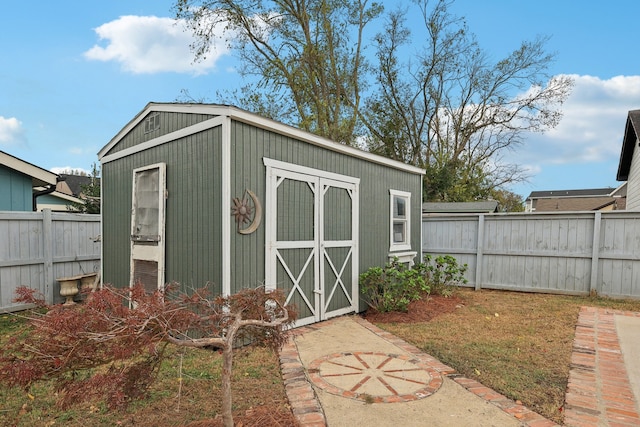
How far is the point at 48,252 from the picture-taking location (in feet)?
19.3

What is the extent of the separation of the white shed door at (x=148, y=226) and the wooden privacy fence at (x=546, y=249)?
6.32 meters

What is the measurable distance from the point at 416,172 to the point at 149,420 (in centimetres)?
641

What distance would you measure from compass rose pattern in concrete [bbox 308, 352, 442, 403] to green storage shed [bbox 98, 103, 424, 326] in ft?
3.71

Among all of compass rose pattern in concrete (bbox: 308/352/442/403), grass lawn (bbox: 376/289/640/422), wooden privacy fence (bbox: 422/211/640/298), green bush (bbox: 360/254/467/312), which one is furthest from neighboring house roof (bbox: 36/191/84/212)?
grass lawn (bbox: 376/289/640/422)

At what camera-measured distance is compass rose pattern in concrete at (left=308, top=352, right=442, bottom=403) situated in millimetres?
2770

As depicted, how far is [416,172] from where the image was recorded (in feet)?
24.4

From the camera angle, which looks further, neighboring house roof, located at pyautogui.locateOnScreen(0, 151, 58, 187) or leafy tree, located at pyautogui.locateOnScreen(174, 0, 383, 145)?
leafy tree, located at pyautogui.locateOnScreen(174, 0, 383, 145)

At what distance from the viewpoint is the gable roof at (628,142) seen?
9164mm

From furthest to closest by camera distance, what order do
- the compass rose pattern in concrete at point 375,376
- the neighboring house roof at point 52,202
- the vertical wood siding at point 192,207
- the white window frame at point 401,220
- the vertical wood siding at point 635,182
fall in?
the neighboring house roof at point 52,202 → the vertical wood siding at point 635,182 → the white window frame at point 401,220 → the vertical wood siding at point 192,207 → the compass rose pattern in concrete at point 375,376

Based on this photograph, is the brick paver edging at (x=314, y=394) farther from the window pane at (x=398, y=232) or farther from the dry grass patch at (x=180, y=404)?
the window pane at (x=398, y=232)

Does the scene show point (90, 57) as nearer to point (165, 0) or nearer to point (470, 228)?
point (165, 0)

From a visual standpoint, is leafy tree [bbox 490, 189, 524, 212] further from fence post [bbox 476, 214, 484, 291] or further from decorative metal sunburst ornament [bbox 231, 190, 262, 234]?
decorative metal sunburst ornament [bbox 231, 190, 262, 234]

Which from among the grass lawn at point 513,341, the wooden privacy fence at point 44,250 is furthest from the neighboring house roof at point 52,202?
the grass lawn at point 513,341

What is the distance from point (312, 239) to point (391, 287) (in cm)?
162
